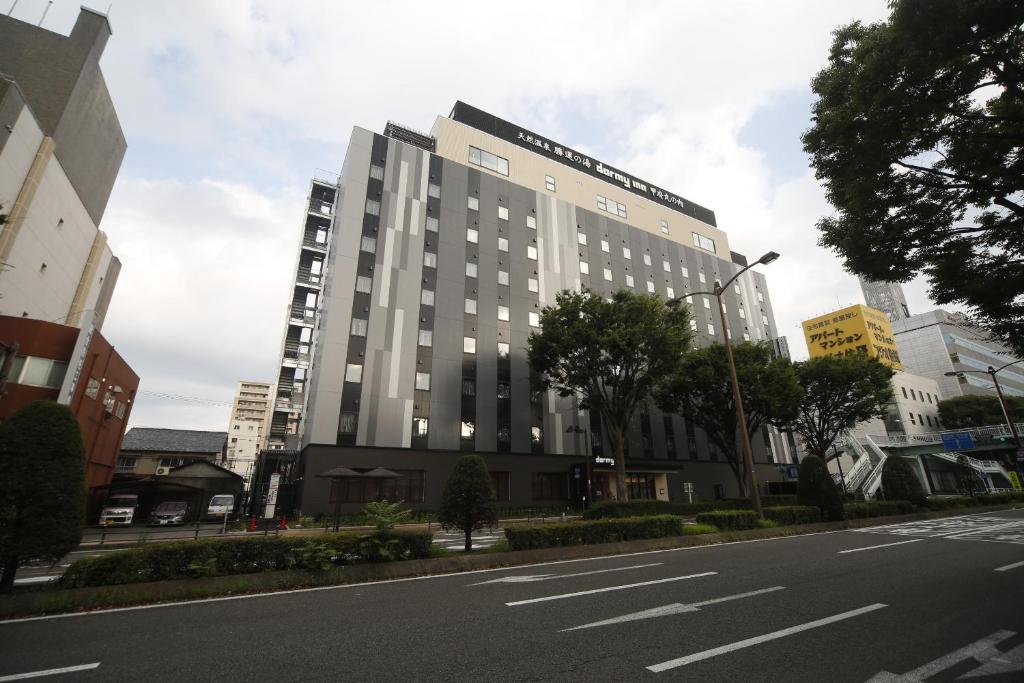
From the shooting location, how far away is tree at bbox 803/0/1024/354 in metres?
7.38

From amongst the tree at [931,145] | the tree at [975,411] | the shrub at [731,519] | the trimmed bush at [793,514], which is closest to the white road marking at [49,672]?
the tree at [931,145]

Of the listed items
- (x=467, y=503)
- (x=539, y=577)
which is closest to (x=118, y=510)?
(x=467, y=503)

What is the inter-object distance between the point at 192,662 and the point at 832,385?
42850 millimetres

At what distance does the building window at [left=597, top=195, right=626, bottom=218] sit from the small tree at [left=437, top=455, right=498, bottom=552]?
146 feet

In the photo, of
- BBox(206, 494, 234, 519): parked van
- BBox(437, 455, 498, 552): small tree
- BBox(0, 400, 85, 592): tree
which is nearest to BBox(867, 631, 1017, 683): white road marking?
BBox(437, 455, 498, 552): small tree

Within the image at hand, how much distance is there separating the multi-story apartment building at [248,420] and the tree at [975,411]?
439 feet

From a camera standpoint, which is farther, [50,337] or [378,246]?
[378,246]

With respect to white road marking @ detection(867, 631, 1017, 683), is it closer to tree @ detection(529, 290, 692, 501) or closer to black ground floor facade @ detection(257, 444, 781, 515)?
black ground floor facade @ detection(257, 444, 781, 515)

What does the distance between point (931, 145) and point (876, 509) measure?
732 inches

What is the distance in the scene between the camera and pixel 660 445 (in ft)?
140

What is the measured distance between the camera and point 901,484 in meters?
23.0

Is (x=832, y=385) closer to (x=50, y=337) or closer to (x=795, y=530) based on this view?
(x=795, y=530)

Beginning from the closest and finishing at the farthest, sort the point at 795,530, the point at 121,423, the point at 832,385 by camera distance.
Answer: the point at 795,530, the point at 121,423, the point at 832,385

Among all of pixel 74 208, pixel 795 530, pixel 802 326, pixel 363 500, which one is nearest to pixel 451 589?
pixel 795 530
